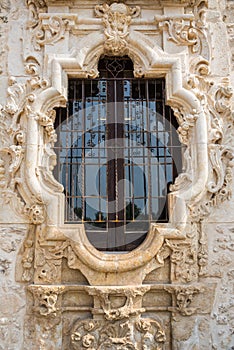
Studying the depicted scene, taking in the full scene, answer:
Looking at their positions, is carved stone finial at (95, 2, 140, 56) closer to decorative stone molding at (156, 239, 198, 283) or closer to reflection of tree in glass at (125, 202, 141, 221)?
reflection of tree in glass at (125, 202, 141, 221)

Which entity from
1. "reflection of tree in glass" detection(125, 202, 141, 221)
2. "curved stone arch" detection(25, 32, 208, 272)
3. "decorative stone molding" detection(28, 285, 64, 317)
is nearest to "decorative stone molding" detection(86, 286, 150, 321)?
"curved stone arch" detection(25, 32, 208, 272)

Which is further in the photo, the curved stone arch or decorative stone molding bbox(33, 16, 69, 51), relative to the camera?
decorative stone molding bbox(33, 16, 69, 51)

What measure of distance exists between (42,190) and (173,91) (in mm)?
2102

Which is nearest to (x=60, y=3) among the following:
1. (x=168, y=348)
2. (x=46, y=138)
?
(x=46, y=138)

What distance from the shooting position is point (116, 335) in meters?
4.41

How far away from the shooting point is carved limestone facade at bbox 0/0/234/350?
14.6 ft

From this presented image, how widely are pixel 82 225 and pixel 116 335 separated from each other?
132cm

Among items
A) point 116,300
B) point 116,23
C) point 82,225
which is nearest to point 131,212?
point 82,225

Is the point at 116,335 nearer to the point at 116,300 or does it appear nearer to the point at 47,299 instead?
the point at 116,300

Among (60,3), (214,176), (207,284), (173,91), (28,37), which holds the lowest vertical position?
(207,284)

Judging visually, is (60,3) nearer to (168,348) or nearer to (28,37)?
(28,37)

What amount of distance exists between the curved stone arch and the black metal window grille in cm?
21

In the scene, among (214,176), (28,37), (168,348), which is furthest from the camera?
(28,37)

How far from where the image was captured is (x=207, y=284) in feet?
15.1
